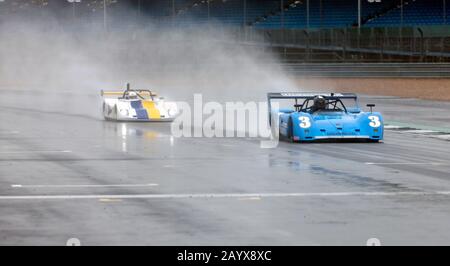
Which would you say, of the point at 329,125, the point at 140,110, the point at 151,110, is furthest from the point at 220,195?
the point at 151,110

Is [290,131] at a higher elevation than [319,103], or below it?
below

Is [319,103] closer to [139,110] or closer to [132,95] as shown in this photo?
[139,110]

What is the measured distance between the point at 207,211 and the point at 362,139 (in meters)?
11.9

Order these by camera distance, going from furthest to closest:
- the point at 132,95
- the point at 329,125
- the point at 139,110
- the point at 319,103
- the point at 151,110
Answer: the point at 132,95, the point at 151,110, the point at 139,110, the point at 319,103, the point at 329,125

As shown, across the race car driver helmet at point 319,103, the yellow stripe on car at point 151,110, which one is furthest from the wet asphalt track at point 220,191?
the yellow stripe on car at point 151,110

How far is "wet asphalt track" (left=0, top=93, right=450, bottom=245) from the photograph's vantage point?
35.0 ft

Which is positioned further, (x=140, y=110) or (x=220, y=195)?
(x=140, y=110)

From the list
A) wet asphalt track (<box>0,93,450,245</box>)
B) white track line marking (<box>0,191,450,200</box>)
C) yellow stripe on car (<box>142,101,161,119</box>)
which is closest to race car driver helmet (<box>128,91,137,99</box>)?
yellow stripe on car (<box>142,101,161,119</box>)

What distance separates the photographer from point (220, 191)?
47.3ft

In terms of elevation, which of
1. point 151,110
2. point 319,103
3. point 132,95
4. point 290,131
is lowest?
point 290,131

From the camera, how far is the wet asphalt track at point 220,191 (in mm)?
10656

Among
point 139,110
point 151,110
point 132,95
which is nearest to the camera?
point 139,110
